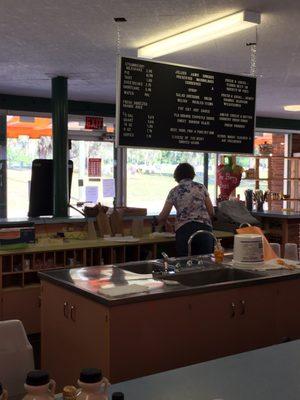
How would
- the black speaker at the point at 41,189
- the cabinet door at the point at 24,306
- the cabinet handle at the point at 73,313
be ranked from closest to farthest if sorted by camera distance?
the cabinet handle at the point at 73,313 → the cabinet door at the point at 24,306 → the black speaker at the point at 41,189

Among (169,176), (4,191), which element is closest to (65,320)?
(4,191)

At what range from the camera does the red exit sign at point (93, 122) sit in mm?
8484

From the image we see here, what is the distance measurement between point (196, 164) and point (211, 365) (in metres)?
8.52

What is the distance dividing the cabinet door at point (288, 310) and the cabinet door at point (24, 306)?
6.99 feet

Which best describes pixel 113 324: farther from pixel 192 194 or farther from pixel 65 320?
pixel 192 194

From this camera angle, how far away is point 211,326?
3.02 m

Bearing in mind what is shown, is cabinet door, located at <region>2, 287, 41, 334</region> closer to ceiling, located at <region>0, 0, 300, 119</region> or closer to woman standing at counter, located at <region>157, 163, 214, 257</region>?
woman standing at counter, located at <region>157, 163, 214, 257</region>

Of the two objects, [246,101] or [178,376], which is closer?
[178,376]

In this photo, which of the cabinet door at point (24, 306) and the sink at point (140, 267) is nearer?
the sink at point (140, 267)

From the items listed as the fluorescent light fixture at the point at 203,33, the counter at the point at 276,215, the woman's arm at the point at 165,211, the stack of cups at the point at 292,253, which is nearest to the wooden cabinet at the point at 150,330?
the stack of cups at the point at 292,253

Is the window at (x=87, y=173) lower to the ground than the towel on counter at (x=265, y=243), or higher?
higher

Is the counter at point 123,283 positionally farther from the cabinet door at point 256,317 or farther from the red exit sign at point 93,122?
the red exit sign at point 93,122

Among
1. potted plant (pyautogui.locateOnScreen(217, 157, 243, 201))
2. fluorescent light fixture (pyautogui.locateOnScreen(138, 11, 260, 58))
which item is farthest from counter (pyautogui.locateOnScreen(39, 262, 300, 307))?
potted plant (pyautogui.locateOnScreen(217, 157, 243, 201))

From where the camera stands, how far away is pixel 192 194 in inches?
185
